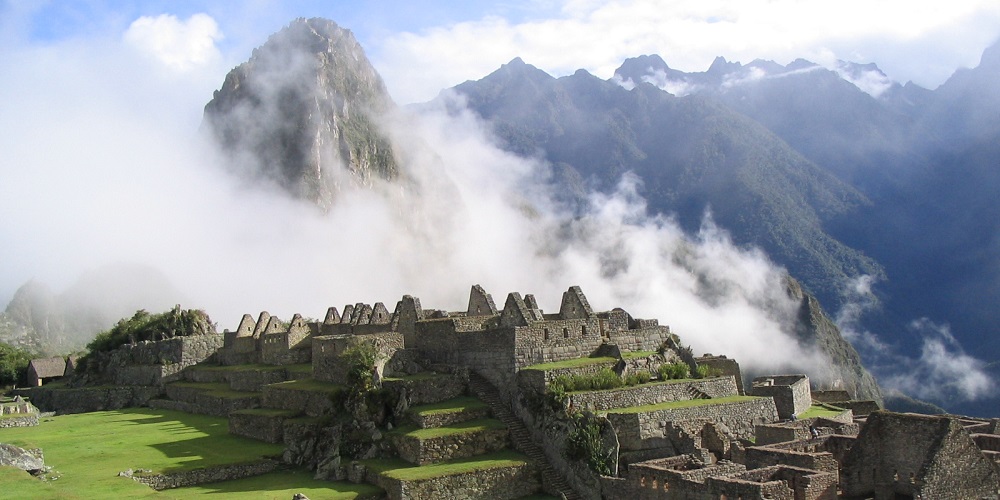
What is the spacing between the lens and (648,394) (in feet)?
92.0

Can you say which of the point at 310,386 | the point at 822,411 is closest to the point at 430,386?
the point at 310,386

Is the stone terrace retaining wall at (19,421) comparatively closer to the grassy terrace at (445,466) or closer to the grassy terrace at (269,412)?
the grassy terrace at (269,412)

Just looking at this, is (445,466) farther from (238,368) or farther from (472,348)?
(238,368)

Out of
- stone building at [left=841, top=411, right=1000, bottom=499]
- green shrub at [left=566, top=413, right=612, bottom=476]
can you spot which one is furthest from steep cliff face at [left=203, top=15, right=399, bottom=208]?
stone building at [left=841, top=411, right=1000, bottom=499]

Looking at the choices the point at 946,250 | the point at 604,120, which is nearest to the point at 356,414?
the point at 946,250

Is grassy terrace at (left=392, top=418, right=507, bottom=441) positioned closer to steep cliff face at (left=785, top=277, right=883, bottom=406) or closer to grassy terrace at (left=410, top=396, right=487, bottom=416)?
grassy terrace at (left=410, top=396, right=487, bottom=416)

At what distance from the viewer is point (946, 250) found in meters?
84.4

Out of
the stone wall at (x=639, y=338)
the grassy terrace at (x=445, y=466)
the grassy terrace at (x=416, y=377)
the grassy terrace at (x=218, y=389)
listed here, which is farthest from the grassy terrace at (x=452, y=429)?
the grassy terrace at (x=218, y=389)

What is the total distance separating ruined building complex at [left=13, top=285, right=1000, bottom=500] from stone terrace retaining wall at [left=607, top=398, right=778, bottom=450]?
0.05 m

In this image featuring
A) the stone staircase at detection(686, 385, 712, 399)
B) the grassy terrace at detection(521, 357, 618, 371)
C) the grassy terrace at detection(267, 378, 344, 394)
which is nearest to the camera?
Result: the grassy terrace at detection(521, 357, 618, 371)

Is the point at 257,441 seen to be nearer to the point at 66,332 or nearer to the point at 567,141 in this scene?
the point at 66,332

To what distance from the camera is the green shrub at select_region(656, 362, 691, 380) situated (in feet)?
97.8

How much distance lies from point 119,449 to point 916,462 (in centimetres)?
2869

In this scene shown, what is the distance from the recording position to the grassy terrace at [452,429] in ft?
88.1
